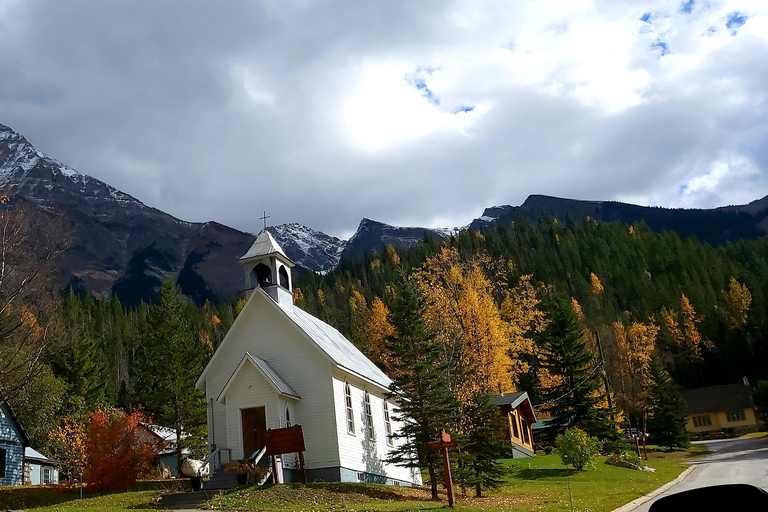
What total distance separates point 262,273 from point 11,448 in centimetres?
1683

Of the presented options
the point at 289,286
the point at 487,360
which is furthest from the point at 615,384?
the point at 289,286

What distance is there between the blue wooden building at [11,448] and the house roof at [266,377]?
48.6 ft

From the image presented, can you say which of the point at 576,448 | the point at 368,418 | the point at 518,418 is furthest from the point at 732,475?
the point at 518,418

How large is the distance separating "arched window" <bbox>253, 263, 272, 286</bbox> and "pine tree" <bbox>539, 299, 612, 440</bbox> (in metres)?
21.9

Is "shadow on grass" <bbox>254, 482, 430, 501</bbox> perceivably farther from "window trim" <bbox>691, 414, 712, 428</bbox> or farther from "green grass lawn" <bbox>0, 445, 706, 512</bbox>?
"window trim" <bbox>691, 414, 712, 428</bbox>

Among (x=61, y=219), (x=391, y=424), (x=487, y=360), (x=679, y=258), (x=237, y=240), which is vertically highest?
(x=237, y=240)

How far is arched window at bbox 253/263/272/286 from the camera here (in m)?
31.4

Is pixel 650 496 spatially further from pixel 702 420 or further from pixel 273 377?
pixel 702 420

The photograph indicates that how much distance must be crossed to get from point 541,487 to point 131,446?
58.3 feet

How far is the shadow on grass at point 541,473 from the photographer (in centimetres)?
3319

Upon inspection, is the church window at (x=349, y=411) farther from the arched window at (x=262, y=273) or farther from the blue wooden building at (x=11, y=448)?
the blue wooden building at (x=11, y=448)

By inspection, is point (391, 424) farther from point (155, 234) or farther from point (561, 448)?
point (155, 234)

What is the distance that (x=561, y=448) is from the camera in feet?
108

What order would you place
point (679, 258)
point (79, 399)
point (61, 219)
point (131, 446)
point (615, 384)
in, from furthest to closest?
point (679, 258) < point (615, 384) < point (79, 399) < point (131, 446) < point (61, 219)
